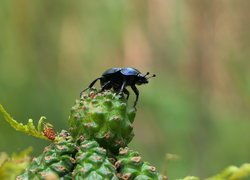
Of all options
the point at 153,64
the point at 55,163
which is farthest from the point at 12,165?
the point at 153,64

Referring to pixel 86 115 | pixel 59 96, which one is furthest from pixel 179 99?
pixel 86 115

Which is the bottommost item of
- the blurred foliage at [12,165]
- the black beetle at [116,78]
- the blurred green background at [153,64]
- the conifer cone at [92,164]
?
the conifer cone at [92,164]

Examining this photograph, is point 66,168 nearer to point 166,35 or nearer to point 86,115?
point 86,115

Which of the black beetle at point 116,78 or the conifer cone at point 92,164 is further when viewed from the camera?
the black beetle at point 116,78

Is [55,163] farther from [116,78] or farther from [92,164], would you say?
[116,78]

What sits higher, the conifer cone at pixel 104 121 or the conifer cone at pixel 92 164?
the conifer cone at pixel 104 121

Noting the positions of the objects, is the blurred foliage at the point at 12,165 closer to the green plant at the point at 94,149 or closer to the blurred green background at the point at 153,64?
the green plant at the point at 94,149

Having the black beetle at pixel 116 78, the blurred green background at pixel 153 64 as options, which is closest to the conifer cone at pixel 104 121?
the black beetle at pixel 116 78
